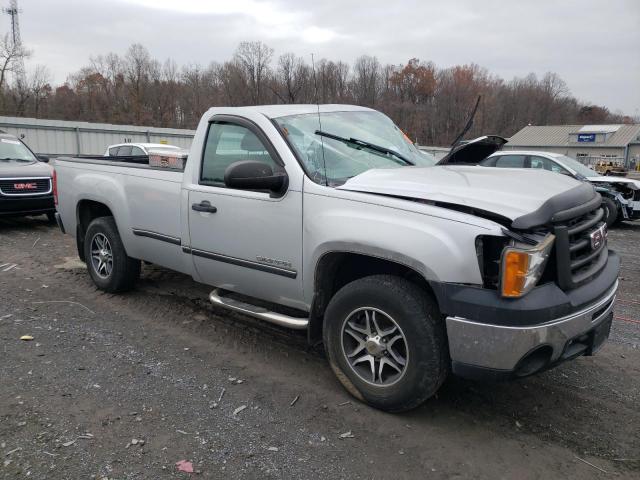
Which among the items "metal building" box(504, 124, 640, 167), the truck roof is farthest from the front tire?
"metal building" box(504, 124, 640, 167)

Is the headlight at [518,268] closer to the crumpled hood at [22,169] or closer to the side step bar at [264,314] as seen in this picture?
the side step bar at [264,314]

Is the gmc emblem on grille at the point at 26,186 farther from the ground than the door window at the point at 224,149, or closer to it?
closer to it

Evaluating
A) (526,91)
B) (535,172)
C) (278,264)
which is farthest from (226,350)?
(526,91)

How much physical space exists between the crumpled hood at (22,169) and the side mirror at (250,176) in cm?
807

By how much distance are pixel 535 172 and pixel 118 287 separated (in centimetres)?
425

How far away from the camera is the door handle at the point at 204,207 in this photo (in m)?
3.98

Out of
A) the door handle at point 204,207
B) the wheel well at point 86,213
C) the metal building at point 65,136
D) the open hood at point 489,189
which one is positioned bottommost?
the wheel well at point 86,213

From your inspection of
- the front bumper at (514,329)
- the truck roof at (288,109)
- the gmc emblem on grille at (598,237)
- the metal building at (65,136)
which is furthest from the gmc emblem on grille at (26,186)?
the metal building at (65,136)

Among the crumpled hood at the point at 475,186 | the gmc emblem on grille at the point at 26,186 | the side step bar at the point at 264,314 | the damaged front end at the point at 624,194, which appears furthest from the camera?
the damaged front end at the point at 624,194

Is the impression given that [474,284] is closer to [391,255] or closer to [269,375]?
[391,255]

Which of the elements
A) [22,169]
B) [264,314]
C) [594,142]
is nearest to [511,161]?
[264,314]

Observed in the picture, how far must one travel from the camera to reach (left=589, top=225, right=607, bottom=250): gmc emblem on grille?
307cm

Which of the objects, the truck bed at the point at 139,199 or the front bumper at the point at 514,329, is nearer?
the front bumper at the point at 514,329

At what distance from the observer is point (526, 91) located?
300ft
